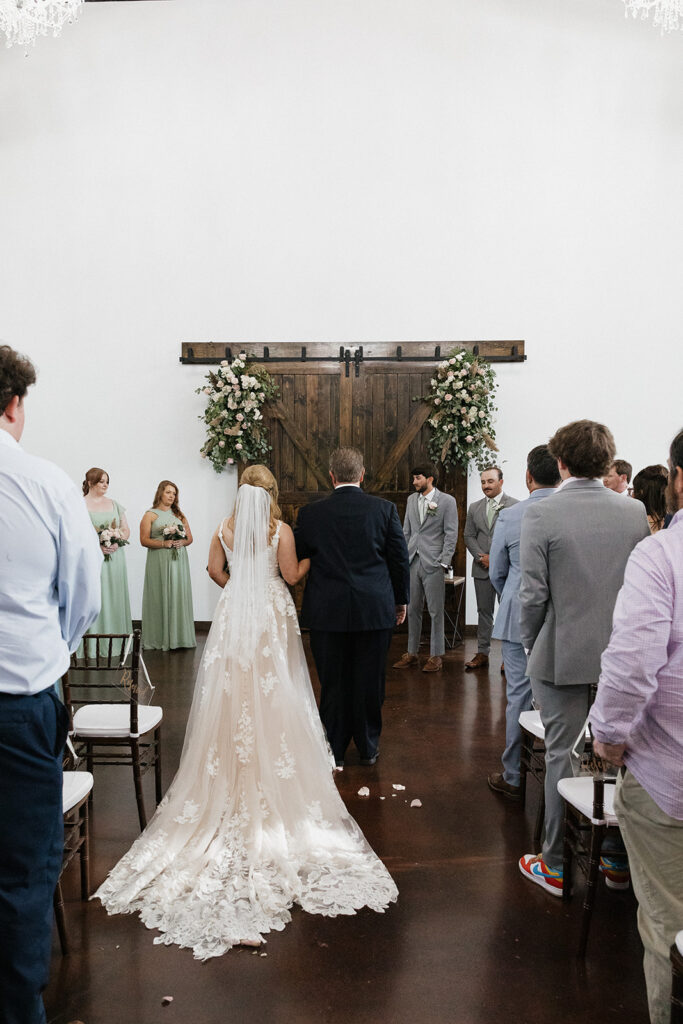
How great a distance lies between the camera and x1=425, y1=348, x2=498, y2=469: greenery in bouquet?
7855 millimetres

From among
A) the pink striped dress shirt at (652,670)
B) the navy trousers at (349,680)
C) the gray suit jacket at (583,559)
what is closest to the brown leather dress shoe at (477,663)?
the navy trousers at (349,680)

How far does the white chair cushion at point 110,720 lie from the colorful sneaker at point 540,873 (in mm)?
1874

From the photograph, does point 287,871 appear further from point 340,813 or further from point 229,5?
point 229,5

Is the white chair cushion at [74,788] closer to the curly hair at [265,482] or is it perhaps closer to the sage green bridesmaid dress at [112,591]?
the curly hair at [265,482]

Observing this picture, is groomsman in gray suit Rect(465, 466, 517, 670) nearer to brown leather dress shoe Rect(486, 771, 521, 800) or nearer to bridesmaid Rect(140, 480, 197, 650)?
brown leather dress shoe Rect(486, 771, 521, 800)

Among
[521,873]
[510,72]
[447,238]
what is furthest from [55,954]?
[510,72]

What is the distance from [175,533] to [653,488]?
5.01 m

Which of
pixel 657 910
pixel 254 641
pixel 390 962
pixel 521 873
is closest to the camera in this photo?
pixel 657 910

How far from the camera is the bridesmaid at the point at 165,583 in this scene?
24.3 feet

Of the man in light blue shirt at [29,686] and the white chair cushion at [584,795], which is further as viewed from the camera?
the white chair cushion at [584,795]

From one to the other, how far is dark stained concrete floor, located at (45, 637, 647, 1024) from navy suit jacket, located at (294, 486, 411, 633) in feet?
3.43

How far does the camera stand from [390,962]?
2654 mm

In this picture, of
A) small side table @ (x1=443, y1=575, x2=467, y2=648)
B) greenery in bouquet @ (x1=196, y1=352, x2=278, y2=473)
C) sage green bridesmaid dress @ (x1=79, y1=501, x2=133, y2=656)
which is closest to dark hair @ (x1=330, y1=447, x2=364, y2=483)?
sage green bridesmaid dress @ (x1=79, y1=501, x2=133, y2=656)

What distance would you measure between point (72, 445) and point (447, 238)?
4.92 meters
